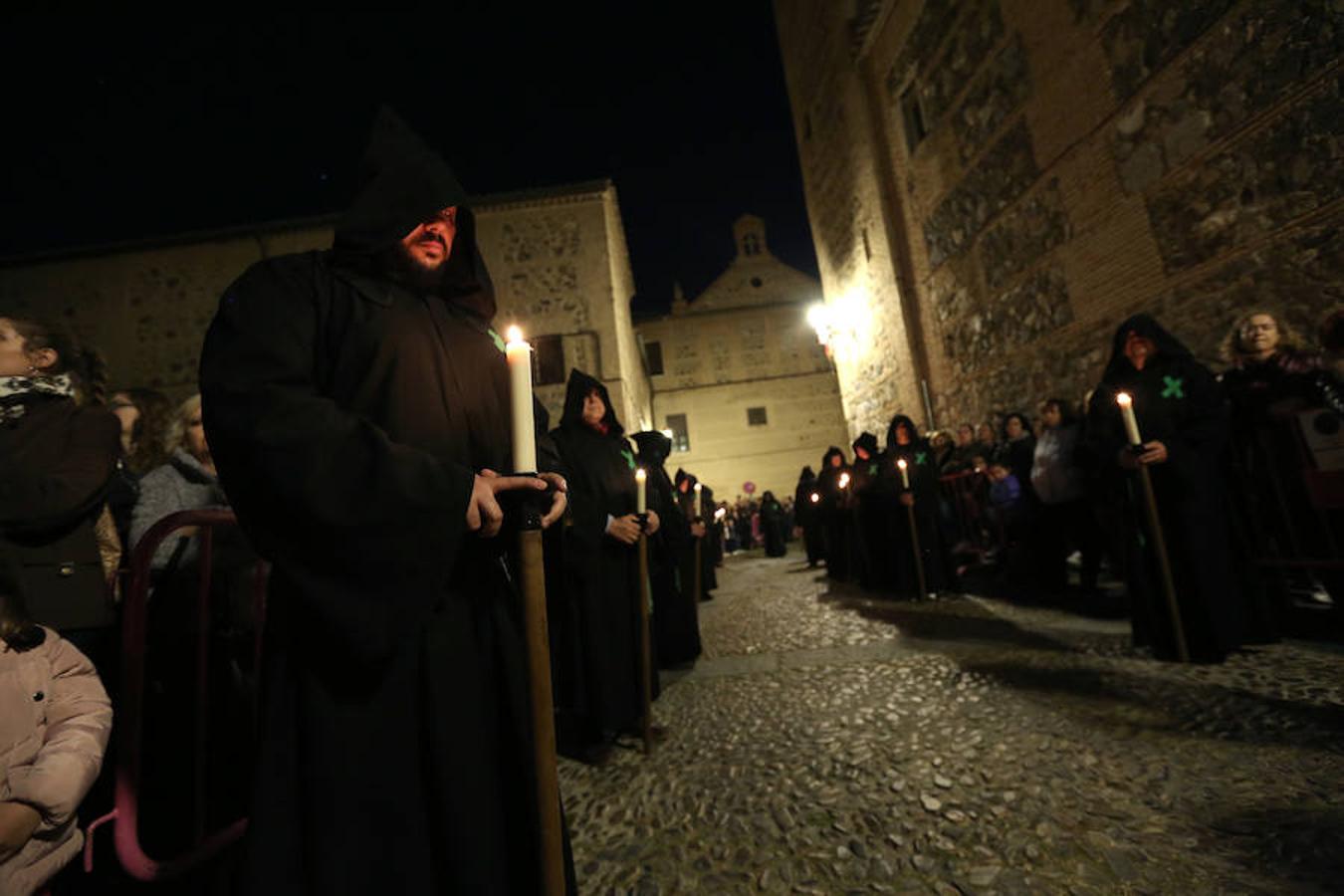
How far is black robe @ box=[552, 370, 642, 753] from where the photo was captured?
325 centimetres

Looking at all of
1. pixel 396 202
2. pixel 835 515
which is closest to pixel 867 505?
pixel 835 515

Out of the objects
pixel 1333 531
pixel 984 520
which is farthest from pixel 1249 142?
pixel 984 520

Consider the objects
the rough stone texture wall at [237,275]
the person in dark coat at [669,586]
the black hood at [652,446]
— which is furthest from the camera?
the rough stone texture wall at [237,275]

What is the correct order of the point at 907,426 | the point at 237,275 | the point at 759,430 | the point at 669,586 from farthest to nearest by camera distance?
1. the point at 759,430
2. the point at 237,275
3. the point at 907,426
4. the point at 669,586

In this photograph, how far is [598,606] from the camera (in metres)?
3.41

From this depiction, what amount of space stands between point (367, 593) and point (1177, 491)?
445cm

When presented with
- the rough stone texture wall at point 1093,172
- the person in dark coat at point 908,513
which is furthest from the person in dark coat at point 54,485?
the rough stone texture wall at point 1093,172

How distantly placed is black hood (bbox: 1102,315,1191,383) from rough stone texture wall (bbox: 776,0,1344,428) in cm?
179

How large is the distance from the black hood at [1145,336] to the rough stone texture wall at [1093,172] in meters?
1.79

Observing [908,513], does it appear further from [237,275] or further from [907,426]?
[237,275]

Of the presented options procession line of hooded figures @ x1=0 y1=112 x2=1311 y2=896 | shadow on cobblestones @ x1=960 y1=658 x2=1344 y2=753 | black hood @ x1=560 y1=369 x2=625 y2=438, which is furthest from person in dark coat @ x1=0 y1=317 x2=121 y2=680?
shadow on cobblestones @ x1=960 y1=658 x2=1344 y2=753

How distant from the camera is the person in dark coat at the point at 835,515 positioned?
8.68m

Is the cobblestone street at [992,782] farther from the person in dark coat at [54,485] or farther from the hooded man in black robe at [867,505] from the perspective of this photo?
the hooded man in black robe at [867,505]

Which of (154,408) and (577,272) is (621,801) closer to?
(154,408)
